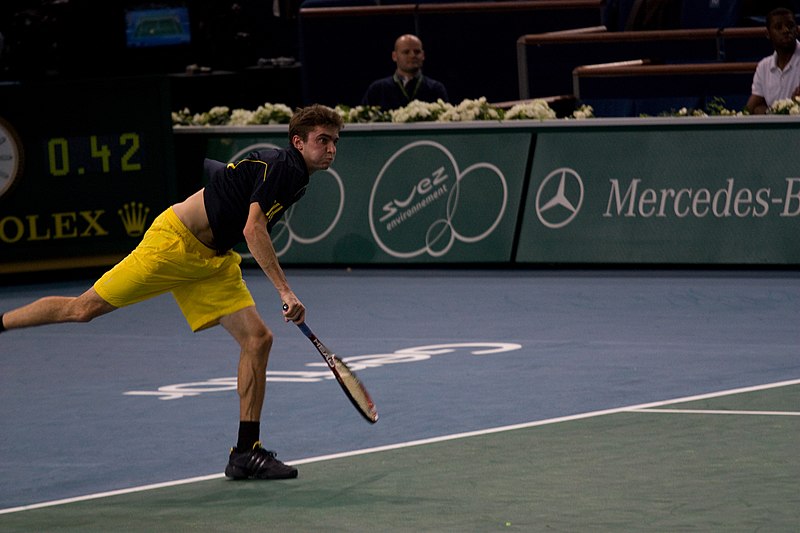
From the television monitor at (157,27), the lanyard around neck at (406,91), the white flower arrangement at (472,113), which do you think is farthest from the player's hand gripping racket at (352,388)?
the television monitor at (157,27)

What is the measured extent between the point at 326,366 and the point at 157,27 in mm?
17911

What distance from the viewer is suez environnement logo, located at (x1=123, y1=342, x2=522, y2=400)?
1073 centimetres

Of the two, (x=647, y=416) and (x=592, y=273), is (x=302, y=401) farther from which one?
(x=592, y=273)

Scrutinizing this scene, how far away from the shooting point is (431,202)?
15484 millimetres

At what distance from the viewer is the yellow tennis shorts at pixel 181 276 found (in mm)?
8414

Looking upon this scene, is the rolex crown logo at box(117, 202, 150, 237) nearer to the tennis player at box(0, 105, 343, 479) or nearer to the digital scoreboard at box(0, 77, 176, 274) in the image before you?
the digital scoreboard at box(0, 77, 176, 274)

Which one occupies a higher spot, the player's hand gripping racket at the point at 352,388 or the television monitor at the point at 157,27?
the television monitor at the point at 157,27

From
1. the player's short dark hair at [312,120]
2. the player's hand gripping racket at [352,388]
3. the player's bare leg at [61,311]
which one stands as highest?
the player's short dark hair at [312,120]

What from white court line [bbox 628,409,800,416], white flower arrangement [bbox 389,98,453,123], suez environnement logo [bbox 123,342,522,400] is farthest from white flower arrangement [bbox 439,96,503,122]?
white court line [bbox 628,409,800,416]

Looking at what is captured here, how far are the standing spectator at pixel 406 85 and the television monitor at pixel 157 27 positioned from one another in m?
12.3

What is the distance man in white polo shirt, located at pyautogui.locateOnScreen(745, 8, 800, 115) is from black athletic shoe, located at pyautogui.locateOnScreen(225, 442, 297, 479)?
26.4 ft

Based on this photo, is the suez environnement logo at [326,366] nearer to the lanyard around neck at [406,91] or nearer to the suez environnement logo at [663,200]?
the suez environnement logo at [663,200]

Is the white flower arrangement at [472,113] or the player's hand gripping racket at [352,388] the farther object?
the white flower arrangement at [472,113]

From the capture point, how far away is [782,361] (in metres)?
11.0
